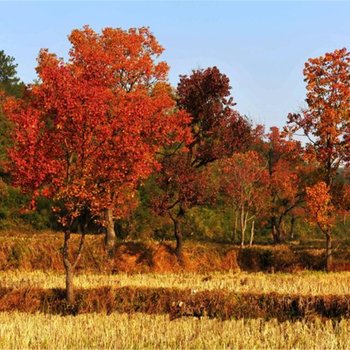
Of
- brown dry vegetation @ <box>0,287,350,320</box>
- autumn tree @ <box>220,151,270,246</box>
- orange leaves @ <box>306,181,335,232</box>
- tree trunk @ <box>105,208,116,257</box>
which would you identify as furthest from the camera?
autumn tree @ <box>220,151,270,246</box>

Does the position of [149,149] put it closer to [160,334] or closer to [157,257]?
[157,257]

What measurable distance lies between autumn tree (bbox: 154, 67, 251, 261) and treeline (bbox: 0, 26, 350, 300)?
0.21 feet

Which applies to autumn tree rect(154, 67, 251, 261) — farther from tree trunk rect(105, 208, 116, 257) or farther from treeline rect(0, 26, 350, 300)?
tree trunk rect(105, 208, 116, 257)

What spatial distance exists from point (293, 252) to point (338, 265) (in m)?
2.60

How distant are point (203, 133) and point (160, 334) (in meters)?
19.8

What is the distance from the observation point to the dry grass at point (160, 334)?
1221 centimetres

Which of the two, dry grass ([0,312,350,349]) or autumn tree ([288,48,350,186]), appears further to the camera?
autumn tree ([288,48,350,186])

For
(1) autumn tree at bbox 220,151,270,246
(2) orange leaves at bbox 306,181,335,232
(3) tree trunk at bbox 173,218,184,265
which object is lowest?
(3) tree trunk at bbox 173,218,184,265

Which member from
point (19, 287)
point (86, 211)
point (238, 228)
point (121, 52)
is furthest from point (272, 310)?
point (238, 228)

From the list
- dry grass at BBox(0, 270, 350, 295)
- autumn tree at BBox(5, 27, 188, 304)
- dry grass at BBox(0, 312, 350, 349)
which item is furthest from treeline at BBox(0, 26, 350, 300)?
dry grass at BBox(0, 312, 350, 349)

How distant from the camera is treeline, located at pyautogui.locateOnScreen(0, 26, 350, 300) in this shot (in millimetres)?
18359

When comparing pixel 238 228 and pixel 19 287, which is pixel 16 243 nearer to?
pixel 19 287

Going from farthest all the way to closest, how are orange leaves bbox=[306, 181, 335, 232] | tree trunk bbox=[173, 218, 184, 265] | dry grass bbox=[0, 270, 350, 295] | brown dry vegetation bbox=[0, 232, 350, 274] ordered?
1. tree trunk bbox=[173, 218, 184, 265]
2. orange leaves bbox=[306, 181, 335, 232]
3. brown dry vegetation bbox=[0, 232, 350, 274]
4. dry grass bbox=[0, 270, 350, 295]

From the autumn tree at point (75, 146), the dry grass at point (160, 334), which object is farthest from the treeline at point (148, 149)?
the dry grass at point (160, 334)
